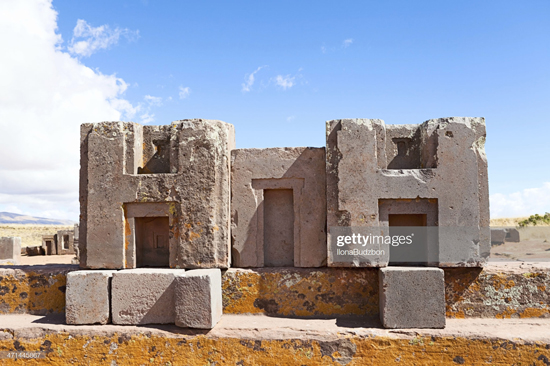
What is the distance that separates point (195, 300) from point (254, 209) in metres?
1.07

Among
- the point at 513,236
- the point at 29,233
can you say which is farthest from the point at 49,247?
the point at 29,233

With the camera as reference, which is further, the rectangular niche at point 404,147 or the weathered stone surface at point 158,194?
the rectangular niche at point 404,147

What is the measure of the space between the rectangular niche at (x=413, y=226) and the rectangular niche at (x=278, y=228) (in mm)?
916

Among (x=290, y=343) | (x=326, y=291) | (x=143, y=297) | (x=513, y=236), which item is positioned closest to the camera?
(x=290, y=343)

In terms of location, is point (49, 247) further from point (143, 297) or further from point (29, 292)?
point (143, 297)

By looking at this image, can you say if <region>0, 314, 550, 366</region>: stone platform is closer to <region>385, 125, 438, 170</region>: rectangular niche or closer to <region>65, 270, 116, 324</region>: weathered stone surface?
<region>65, 270, 116, 324</region>: weathered stone surface

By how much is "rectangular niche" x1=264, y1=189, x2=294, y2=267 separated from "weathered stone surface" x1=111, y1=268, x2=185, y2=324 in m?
0.96

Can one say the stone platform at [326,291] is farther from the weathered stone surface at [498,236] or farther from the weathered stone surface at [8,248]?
the weathered stone surface at [498,236]

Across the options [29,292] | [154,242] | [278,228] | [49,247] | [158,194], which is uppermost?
[158,194]

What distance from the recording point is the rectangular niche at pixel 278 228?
426 cm

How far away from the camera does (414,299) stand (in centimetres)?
362

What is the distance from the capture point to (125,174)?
413cm

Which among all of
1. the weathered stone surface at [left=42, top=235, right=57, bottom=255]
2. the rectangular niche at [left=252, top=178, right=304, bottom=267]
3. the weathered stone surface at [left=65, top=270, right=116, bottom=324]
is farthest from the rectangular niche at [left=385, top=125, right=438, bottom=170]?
the weathered stone surface at [left=42, top=235, right=57, bottom=255]

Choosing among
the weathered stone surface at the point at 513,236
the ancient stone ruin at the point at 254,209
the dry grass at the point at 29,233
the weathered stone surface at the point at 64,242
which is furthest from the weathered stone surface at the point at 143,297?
the dry grass at the point at 29,233
